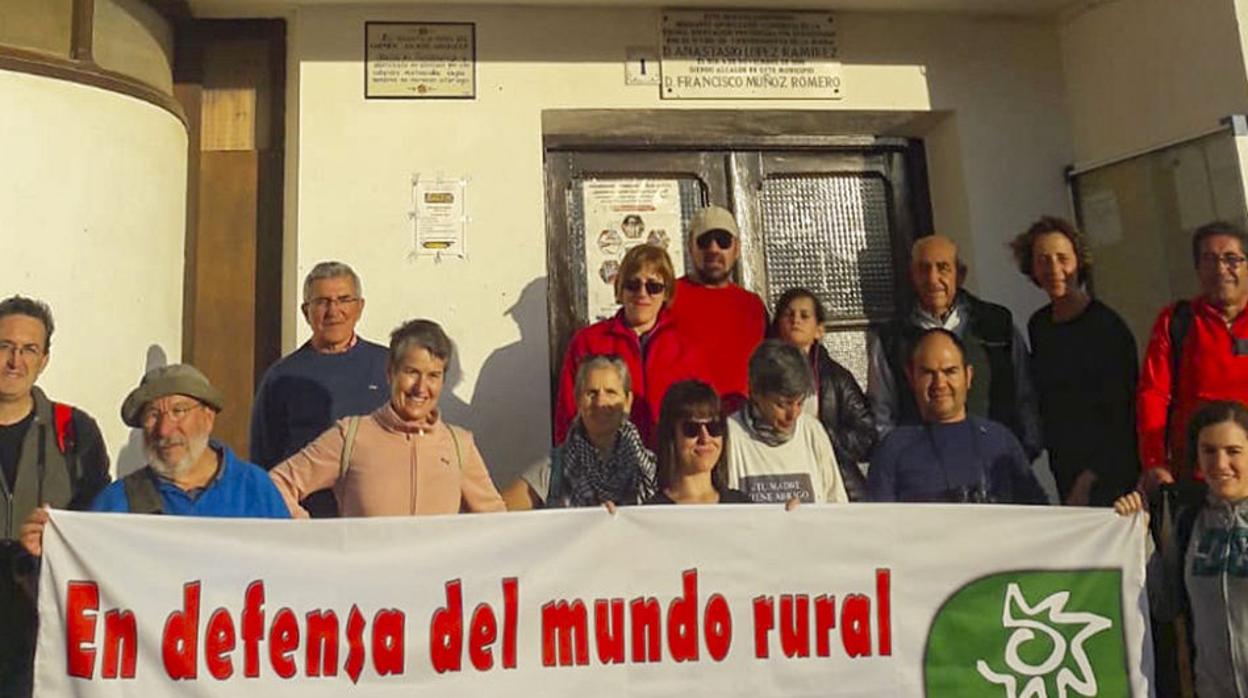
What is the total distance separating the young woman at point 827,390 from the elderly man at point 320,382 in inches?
57.4

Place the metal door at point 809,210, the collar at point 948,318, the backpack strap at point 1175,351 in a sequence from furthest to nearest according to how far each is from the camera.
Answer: the metal door at point 809,210 < the collar at point 948,318 < the backpack strap at point 1175,351

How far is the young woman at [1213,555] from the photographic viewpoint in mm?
3170

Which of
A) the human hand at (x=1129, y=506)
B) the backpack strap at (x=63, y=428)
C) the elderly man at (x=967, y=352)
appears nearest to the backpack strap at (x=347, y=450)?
the backpack strap at (x=63, y=428)

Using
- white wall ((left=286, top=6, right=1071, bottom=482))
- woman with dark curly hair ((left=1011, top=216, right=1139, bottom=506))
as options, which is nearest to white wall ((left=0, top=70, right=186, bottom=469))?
white wall ((left=286, top=6, right=1071, bottom=482))

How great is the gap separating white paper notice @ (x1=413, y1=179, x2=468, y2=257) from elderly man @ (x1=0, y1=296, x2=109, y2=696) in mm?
1776

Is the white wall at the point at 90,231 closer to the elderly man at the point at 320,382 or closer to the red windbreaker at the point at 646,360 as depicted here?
the elderly man at the point at 320,382

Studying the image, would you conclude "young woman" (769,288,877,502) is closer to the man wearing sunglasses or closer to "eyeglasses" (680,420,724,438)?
the man wearing sunglasses

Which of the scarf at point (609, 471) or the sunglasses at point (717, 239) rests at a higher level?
the sunglasses at point (717, 239)

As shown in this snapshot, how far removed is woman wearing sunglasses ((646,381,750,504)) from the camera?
331cm

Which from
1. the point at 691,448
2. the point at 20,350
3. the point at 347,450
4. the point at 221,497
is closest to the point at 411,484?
the point at 347,450

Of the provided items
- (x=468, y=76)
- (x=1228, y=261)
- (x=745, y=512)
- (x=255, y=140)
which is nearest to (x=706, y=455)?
(x=745, y=512)

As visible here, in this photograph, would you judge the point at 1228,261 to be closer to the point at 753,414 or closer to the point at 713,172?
the point at 753,414

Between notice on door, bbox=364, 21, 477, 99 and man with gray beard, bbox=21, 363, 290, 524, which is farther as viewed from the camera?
notice on door, bbox=364, 21, 477, 99

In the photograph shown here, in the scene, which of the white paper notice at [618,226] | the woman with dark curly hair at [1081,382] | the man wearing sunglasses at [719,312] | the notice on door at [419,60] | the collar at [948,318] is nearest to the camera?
the woman with dark curly hair at [1081,382]
